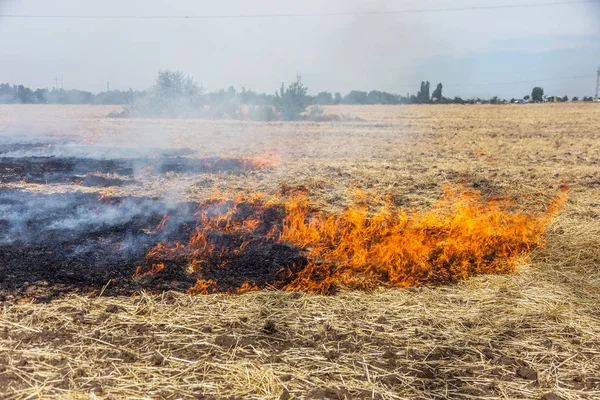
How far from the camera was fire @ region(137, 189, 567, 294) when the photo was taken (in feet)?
15.6

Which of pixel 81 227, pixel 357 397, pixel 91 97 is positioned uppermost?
pixel 91 97

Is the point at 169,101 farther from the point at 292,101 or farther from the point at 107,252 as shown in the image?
the point at 107,252

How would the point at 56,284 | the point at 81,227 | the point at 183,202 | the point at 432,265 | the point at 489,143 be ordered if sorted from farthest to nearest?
1. the point at 489,143
2. the point at 183,202
3. the point at 81,227
4. the point at 432,265
5. the point at 56,284

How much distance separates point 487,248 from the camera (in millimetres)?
5617

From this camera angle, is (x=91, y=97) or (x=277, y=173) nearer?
(x=277, y=173)

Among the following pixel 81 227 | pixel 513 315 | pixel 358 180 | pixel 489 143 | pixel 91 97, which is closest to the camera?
pixel 513 315

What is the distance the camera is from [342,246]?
5516 mm

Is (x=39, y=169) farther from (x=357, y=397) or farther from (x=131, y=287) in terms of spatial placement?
(x=357, y=397)

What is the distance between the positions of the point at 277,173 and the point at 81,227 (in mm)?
5183

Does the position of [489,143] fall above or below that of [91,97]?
below

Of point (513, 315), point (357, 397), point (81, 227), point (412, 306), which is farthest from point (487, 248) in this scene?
point (81, 227)

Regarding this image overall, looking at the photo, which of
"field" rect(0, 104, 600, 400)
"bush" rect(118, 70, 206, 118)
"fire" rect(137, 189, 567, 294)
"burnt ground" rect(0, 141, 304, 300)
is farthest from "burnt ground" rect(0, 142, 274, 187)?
"bush" rect(118, 70, 206, 118)

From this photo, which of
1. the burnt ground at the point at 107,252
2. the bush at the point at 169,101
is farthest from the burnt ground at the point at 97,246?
the bush at the point at 169,101

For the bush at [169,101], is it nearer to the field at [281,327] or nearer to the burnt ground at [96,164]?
the burnt ground at [96,164]
